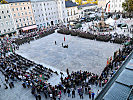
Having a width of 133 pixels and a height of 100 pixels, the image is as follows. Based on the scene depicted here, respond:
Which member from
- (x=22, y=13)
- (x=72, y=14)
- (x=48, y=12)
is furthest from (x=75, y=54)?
(x=72, y=14)

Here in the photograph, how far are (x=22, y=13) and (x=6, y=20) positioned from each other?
25.8ft

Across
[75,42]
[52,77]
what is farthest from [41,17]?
[52,77]

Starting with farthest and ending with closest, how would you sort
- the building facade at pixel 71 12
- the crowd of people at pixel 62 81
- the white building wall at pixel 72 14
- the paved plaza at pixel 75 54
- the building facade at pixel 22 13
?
the white building wall at pixel 72 14 < the building facade at pixel 71 12 < the building facade at pixel 22 13 < the paved plaza at pixel 75 54 < the crowd of people at pixel 62 81

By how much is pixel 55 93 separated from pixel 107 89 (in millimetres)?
9618

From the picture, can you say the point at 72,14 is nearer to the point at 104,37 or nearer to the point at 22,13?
the point at 22,13

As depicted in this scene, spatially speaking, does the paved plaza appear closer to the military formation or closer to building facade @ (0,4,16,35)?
the military formation

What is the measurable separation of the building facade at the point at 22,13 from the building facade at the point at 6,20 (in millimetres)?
1804

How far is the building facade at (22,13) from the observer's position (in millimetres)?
48406

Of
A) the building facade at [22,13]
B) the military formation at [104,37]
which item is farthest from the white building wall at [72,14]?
the military formation at [104,37]

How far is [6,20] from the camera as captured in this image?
45.9m

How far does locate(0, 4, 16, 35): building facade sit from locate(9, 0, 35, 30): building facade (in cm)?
180

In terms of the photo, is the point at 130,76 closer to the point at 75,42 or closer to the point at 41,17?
the point at 75,42

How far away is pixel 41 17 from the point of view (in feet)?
→ 189

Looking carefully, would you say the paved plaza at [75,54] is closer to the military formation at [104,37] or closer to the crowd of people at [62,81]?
the military formation at [104,37]
